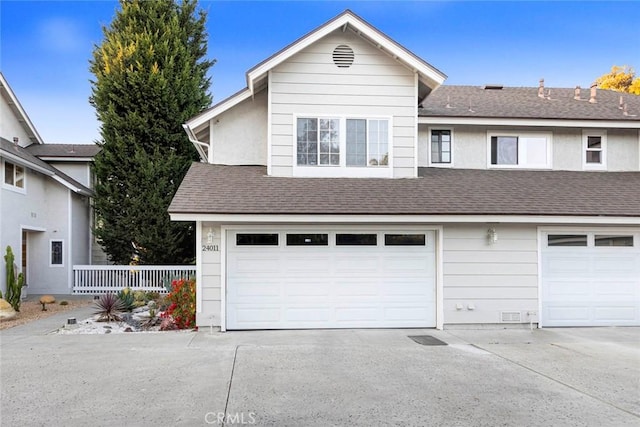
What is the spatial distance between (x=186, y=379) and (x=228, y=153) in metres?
6.30

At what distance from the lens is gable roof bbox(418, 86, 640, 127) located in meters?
11.2

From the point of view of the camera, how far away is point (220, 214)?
27.5 feet

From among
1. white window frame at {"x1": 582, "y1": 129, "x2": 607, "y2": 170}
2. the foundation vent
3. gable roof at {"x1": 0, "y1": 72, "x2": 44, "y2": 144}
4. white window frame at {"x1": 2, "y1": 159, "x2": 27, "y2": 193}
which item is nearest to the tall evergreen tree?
white window frame at {"x1": 2, "y1": 159, "x2": 27, "y2": 193}

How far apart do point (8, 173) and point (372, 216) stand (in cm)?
1201

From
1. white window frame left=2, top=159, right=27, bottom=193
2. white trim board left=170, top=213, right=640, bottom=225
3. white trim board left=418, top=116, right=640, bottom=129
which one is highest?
white trim board left=418, top=116, right=640, bottom=129

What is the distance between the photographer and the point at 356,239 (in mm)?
9320

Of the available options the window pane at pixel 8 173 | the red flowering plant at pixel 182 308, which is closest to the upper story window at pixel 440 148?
the red flowering plant at pixel 182 308

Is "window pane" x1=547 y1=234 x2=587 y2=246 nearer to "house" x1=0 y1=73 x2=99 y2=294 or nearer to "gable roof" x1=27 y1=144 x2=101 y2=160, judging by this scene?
"house" x1=0 y1=73 x2=99 y2=294

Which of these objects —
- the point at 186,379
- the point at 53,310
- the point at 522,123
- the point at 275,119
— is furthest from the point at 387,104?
the point at 53,310

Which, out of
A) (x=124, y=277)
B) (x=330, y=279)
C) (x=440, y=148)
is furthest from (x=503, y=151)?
(x=124, y=277)

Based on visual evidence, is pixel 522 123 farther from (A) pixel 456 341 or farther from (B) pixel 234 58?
(B) pixel 234 58

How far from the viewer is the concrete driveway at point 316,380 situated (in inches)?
176

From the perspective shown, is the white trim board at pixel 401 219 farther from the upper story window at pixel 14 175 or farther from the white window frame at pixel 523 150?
the upper story window at pixel 14 175

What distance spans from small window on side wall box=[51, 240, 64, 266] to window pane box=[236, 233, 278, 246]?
9851mm
